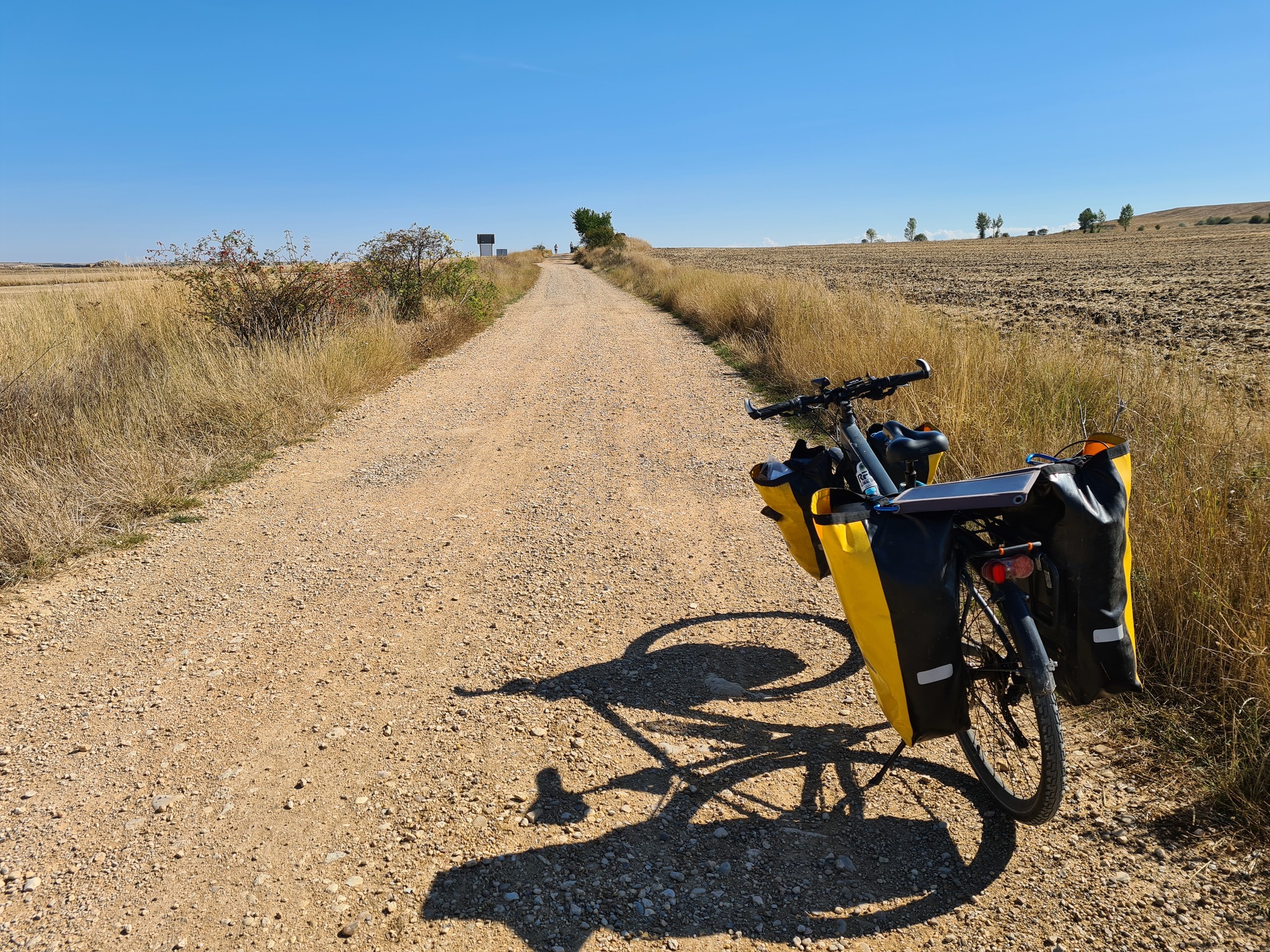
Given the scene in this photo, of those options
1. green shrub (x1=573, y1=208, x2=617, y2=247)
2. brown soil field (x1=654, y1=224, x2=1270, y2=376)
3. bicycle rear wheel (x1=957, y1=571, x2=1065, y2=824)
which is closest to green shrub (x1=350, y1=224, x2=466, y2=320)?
brown soil field (x1=654, y1=224, x2=1270, y2=376)

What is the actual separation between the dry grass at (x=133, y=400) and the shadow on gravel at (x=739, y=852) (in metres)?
3.74

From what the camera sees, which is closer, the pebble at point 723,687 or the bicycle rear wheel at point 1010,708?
the bicycle rear wheel at point 1010,708

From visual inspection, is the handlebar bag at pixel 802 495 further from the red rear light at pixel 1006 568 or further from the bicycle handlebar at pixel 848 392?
the red rear light at pixel 1006 568

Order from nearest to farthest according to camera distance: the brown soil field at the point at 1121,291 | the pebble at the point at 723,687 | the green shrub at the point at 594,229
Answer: the pebble at the point at 723,687, the brown soil field at the point at 1121,291, the green shrub at the point at 594,229

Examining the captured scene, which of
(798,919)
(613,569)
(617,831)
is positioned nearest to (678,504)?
(613,569)

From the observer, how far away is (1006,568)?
7.16 ft

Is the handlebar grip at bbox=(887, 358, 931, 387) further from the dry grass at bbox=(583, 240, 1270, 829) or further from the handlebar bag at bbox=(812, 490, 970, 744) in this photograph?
the dry grass at bbox=(583, 240, 1270, 829)

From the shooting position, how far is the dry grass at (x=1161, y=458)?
8.69 ft

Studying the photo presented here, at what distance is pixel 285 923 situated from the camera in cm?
213

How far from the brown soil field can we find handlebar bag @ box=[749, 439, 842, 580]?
19.3 feet

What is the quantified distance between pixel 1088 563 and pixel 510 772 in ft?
6.83

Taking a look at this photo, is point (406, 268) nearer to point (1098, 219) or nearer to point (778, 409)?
point (778, 409)

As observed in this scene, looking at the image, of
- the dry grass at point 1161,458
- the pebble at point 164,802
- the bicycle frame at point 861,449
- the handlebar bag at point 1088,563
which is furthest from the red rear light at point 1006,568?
the pebble at point 164,802

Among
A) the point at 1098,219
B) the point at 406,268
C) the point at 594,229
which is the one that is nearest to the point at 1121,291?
the point at 406,268
